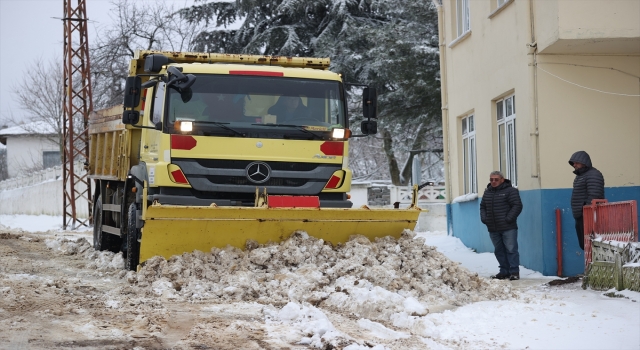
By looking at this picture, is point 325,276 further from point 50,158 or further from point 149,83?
point 50,158

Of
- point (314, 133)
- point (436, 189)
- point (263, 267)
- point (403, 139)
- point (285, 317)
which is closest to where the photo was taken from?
point (285, 317)

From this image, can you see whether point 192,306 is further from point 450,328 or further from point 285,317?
point 450,328

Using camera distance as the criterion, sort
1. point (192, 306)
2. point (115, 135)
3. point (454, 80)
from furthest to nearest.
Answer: point (454, 80) → point (115, 135) → point (192, 306)

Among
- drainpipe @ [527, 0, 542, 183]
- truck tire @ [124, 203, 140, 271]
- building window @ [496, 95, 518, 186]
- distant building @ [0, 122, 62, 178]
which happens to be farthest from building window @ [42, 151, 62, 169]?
drainpipe @ [527, 0, 542, 183]

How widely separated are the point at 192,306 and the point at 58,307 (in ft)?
4.24

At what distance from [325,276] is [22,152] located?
67691 mm

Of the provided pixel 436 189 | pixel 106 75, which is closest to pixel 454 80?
pixel 436 189

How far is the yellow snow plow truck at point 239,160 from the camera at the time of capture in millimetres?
10219

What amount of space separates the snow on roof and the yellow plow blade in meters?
52.7

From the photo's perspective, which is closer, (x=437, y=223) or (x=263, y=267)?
(x=263, y=267)

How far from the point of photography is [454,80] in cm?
1772

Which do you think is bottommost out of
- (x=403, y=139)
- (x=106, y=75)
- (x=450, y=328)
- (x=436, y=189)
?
(x=450, y=328)

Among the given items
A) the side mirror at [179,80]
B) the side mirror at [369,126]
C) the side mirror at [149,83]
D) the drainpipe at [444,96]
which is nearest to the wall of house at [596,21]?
the side mirror at [369,126]

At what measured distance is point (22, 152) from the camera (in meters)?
72.6
